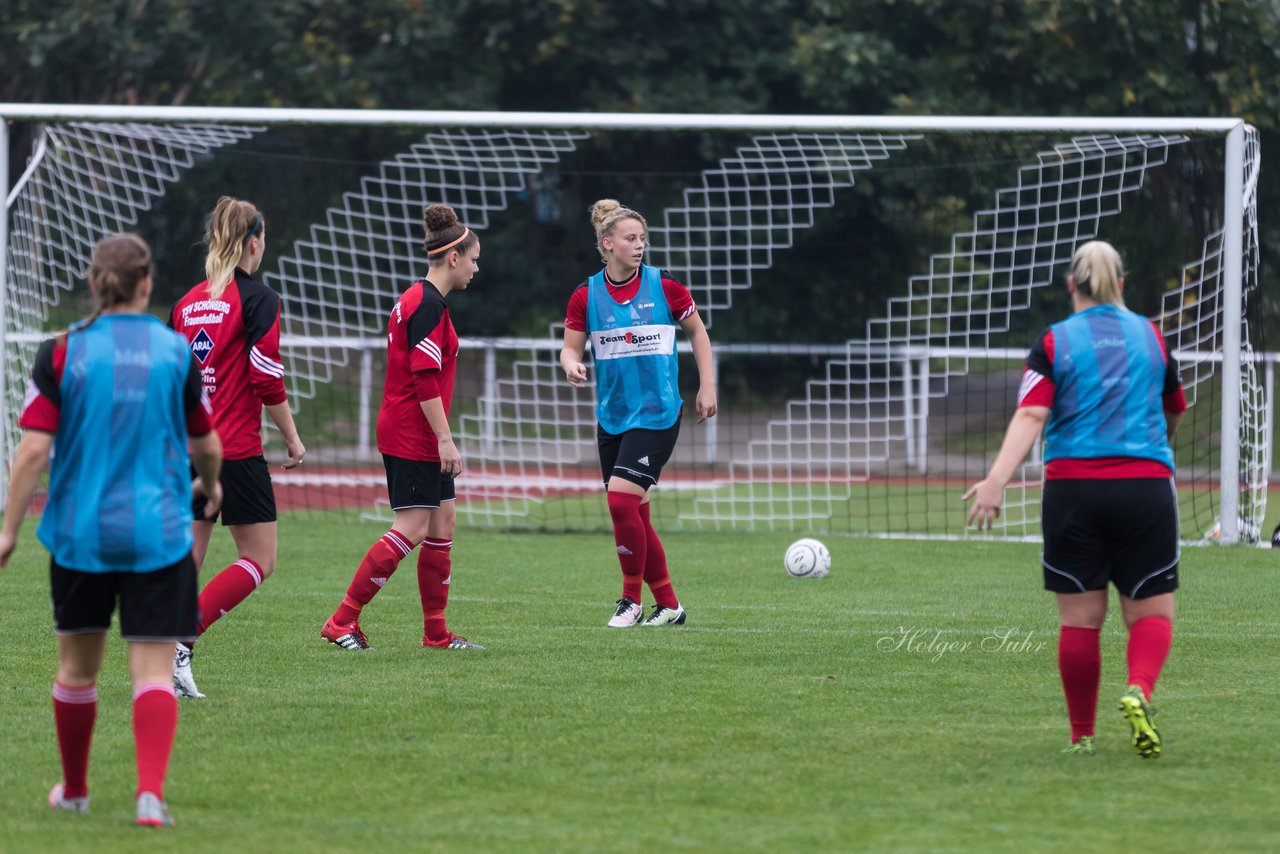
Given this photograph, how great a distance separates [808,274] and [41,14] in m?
10.5

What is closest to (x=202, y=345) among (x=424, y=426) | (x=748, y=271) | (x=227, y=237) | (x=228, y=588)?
(x=227, y=237)

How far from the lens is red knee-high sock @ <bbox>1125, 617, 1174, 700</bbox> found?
5.28 m

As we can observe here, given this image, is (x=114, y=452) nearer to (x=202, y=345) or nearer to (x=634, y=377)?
(x=202, y=345)

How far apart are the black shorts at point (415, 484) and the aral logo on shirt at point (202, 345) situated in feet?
3.58

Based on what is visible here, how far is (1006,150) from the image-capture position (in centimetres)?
1859

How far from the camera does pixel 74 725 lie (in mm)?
4590

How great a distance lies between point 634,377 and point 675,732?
274 centimetres

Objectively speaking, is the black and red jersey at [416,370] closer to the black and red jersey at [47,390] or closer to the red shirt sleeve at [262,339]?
the red shirt sleeve at [262,339]

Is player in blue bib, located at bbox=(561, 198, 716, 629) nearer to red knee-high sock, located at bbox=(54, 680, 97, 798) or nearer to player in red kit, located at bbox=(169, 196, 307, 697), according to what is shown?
player in red kit, located at bbox=(169, 196, 307, 697)

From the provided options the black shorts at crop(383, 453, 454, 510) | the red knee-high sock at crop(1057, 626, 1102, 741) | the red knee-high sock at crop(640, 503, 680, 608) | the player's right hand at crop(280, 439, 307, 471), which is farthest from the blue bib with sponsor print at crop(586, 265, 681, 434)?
the red knee-high sock at crop(1057, 626, 1102, 741)

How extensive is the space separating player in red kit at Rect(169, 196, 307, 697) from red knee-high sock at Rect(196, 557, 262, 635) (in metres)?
0.01

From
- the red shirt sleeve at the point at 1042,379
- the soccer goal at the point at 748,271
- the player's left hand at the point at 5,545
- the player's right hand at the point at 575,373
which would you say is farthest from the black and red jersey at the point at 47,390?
the soccer goal at the point at 748,271

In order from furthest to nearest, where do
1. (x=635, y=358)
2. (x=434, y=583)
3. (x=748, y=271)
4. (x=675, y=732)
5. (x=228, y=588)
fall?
(x=748, y=271), (x=635, y=358), (x=434, y=583), (x=228, y=588), (x=675, y=732)

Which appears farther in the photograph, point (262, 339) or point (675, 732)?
point (262, 339)
